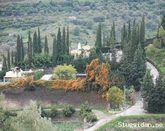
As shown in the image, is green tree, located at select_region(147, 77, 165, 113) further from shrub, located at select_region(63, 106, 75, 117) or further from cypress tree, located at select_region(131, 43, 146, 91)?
shrub, located at select_region(63, 106, 75, 117)

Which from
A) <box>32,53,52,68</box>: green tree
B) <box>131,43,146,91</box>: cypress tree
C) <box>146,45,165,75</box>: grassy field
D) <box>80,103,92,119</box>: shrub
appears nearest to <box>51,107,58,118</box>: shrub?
<box>80,103,92,119</box>: shrub

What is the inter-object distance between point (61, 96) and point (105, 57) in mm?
13428

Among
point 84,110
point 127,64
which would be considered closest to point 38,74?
point 127,64

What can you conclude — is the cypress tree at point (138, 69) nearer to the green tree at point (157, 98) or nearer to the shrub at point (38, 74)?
the green tree at point (157, 98)

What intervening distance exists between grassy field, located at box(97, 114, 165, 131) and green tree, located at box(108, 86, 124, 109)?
24.4 feet

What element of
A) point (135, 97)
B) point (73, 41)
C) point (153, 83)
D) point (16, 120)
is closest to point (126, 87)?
point (135, 97)

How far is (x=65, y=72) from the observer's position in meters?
105

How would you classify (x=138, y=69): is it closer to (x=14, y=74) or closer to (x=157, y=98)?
(x=157, y=98)

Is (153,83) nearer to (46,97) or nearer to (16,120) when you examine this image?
(46,97)

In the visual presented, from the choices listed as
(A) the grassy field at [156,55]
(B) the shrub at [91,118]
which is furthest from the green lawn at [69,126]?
(A) the grassy field at [156,55]

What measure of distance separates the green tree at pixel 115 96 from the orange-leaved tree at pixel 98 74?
3.63m

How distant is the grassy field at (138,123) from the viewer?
273ft

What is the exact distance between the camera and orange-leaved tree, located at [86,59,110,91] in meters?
97.4

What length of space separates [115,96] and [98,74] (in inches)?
255
